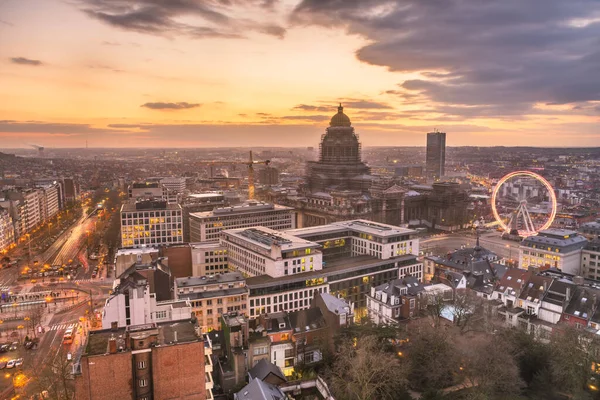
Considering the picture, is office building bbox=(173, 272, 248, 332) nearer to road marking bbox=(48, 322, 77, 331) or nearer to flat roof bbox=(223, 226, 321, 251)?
flat roof bbox=(223, 226, 321, 251)

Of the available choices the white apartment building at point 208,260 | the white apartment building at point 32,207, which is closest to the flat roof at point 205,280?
the white apartment building at point 208,260

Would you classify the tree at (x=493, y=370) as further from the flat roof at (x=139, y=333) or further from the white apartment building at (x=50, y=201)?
the white apartment building at (x=50, y=201)

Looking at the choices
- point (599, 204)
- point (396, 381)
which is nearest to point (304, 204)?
point (396, 381)

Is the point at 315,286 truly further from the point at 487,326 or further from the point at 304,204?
the point at 304,204

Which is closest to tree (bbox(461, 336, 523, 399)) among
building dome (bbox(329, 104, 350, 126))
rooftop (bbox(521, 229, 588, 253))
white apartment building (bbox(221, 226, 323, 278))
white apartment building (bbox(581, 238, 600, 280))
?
white apartment building (bbox(221, 226, 323, 278))

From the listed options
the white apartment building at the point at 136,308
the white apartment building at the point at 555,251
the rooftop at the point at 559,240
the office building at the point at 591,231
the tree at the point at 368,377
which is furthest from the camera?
the office building at the point at 591,231

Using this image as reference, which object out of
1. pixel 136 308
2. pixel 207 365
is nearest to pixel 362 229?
pixel 136 308

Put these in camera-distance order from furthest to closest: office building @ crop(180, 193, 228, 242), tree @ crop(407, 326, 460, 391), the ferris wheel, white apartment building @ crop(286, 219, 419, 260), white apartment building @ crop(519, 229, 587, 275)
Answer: the ferris wheel → office building @ crop(180, 193, 228, 242) → white apartment building @ crop(519, 229, 587, 275) → white apartment building @ crop(286, 219, 419, 260) → tree @ crop(407, 326, 460, 391)
